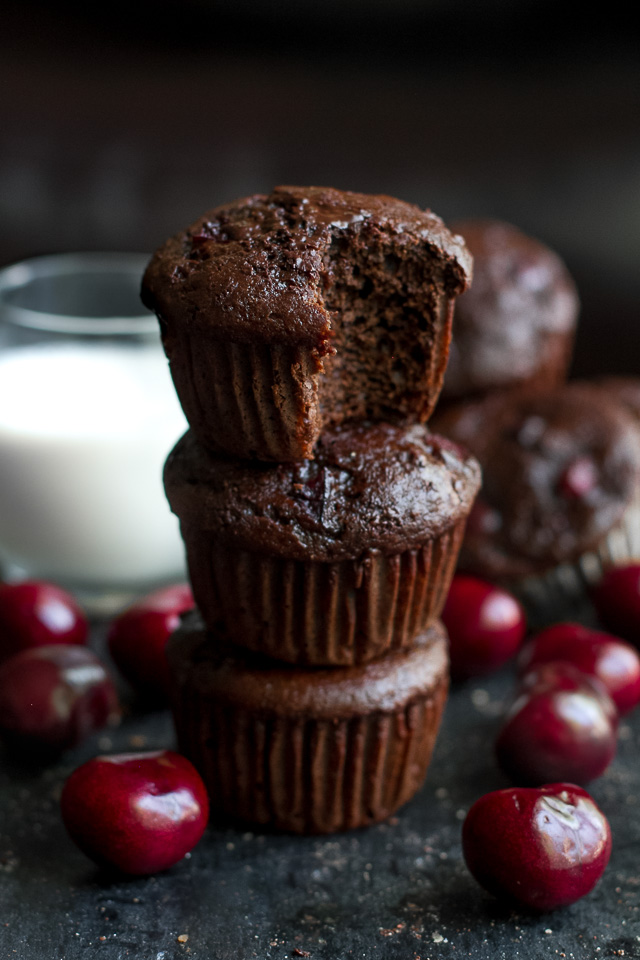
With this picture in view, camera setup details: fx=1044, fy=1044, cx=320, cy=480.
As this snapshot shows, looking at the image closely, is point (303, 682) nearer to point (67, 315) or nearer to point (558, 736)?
point (558, 736)

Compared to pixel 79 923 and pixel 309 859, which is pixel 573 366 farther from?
pixel 79 923

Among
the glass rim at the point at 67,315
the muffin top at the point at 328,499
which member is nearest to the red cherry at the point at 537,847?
the muffin top at the point at 328,499

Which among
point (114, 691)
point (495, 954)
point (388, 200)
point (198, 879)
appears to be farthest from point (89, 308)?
point (495, 954)

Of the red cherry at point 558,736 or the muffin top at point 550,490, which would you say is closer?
the red cherry at point 558,736

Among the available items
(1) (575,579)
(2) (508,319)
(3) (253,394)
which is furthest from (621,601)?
(3) (253,394)

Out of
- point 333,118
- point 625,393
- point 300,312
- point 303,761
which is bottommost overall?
point 303,761

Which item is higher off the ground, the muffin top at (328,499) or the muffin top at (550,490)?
the muffin top at (328,499)

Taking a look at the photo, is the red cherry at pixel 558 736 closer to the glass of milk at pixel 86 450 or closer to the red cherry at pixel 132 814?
the red cherry at pixel 132 814

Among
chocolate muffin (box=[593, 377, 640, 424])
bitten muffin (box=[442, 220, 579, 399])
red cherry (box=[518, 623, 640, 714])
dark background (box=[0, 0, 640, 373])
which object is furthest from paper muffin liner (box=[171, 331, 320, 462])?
dark background (box=[0, 0, 640, 373])
